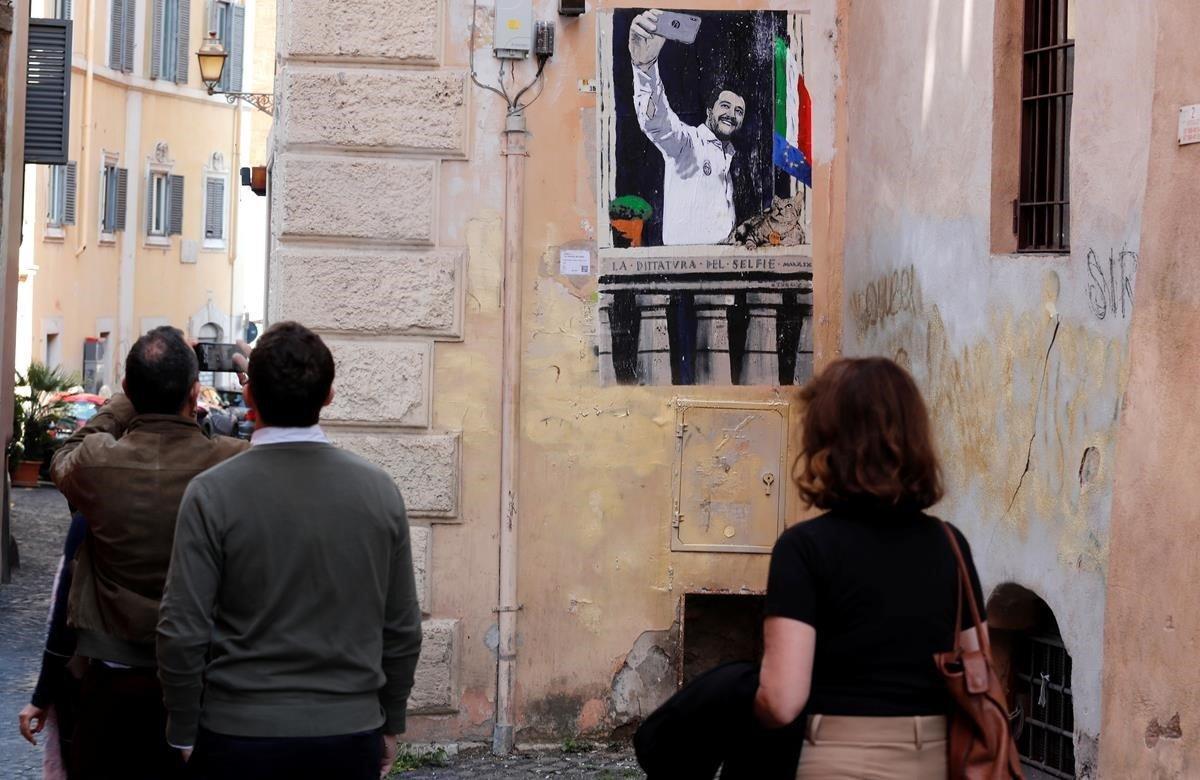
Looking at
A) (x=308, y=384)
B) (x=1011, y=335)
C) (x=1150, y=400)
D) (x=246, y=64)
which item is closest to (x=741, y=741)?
(x=308, y=384)

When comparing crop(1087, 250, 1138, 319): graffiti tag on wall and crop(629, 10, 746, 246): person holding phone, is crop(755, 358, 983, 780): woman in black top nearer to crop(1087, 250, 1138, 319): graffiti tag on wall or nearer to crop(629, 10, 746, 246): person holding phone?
crop(1087, 250, 1138, 319): graffiti tag on wall

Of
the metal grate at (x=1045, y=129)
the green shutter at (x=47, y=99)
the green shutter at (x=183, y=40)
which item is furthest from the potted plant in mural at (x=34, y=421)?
the metal grate at (x=1045, y=129)

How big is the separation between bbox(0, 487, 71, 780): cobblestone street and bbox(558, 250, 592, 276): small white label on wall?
3085mm

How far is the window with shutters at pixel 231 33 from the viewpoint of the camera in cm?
3781

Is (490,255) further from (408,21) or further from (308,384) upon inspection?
(308,384)

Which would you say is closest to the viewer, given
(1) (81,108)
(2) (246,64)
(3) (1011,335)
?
(3) (1011,335)

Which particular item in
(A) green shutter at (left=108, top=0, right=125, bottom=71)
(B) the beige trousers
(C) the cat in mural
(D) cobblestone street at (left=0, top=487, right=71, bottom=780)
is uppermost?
(A) green shutter at (left=108, top=0, right=125, bottom=71)

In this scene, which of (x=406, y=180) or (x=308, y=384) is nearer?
(x=308, y=384)

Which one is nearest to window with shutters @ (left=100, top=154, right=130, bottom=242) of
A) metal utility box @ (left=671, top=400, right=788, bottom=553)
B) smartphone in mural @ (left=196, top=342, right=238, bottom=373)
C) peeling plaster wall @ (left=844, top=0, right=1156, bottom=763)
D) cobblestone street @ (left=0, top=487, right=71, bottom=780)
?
smartphone in mural @ (left=196, top=342, right=238, bottom=373)

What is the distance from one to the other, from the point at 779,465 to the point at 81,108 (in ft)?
85.2

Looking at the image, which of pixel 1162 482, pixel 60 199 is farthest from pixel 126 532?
pixel 60 199

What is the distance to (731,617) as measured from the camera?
8578mm

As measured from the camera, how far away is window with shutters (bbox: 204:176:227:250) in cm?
3756

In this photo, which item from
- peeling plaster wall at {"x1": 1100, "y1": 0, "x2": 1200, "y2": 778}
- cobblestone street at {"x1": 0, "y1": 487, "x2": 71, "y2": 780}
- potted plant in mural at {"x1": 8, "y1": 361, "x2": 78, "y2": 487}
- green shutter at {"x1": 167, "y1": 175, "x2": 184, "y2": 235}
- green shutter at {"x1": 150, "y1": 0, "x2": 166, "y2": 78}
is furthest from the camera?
green shutter at {"x1": 167, "y1": 175, "x2": 184, "y2": 235}
